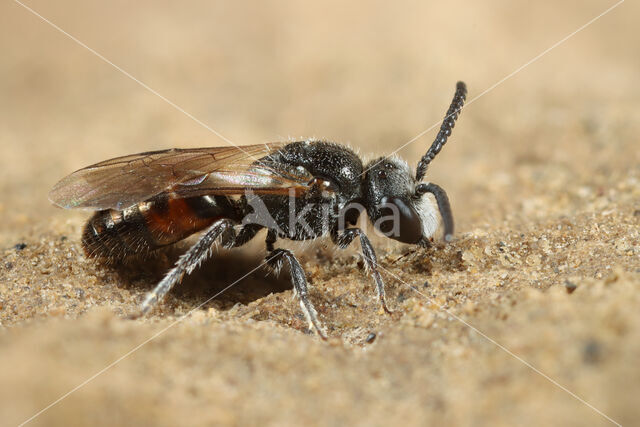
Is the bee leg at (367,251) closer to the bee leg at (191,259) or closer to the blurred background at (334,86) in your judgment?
the bee leg at (191,259)

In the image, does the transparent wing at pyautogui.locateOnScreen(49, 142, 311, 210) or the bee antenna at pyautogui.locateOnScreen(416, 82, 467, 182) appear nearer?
the transparent wing at pyautogui.locateOnScreen(49, 142, 311, 210)

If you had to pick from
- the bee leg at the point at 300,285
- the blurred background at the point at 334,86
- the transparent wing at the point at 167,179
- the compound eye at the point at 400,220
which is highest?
the blurred background at the point at 334,86

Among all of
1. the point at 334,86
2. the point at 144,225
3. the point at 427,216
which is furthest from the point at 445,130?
the point at 334,86

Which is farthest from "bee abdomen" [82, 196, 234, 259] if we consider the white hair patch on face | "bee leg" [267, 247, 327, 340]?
the white hair patch on face

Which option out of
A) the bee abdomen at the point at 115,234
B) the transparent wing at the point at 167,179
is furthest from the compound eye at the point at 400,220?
the bee abdomen at the point at 115,234

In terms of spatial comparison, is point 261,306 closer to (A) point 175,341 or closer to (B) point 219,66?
(A) point 175,341

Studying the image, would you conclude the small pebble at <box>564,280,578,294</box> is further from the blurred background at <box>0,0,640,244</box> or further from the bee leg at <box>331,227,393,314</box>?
the blurred background at <box>0,0,640,244</box>
